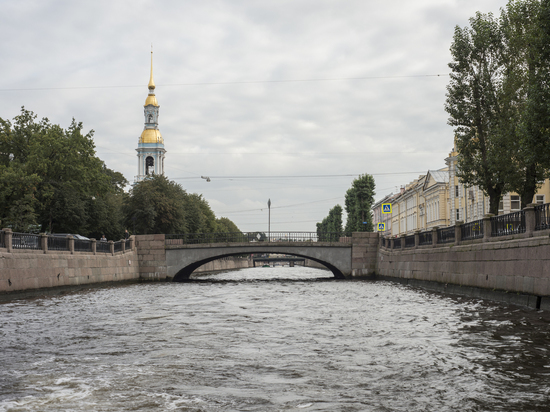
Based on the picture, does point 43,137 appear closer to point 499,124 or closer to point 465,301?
point 499,124

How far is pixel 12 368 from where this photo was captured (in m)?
9.18

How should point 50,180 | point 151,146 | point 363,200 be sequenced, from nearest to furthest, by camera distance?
1. point 50,180
2. point 363,200
3. point 151,146

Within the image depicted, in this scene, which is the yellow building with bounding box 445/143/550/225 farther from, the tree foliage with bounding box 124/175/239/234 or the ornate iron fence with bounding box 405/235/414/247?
the tree foliage with bounding box 124/175/239/234

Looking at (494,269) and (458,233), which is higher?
(458,233)

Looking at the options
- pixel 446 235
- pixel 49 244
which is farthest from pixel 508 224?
pixel 49 244

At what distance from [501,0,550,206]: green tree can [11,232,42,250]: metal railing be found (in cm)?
2032

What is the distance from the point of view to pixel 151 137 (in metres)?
118

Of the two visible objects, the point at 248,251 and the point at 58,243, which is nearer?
the point at 58,243

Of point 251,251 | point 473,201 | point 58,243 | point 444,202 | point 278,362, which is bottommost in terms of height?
point 278,362

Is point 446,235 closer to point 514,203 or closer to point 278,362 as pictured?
point 278,362

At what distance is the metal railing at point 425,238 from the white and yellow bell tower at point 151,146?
289 feet

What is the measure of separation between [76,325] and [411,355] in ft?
27.7

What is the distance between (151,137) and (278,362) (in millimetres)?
112408

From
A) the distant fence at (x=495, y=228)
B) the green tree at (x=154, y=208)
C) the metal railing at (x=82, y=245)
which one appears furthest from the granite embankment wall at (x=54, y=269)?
the distant fence at (x=495, y=228)
